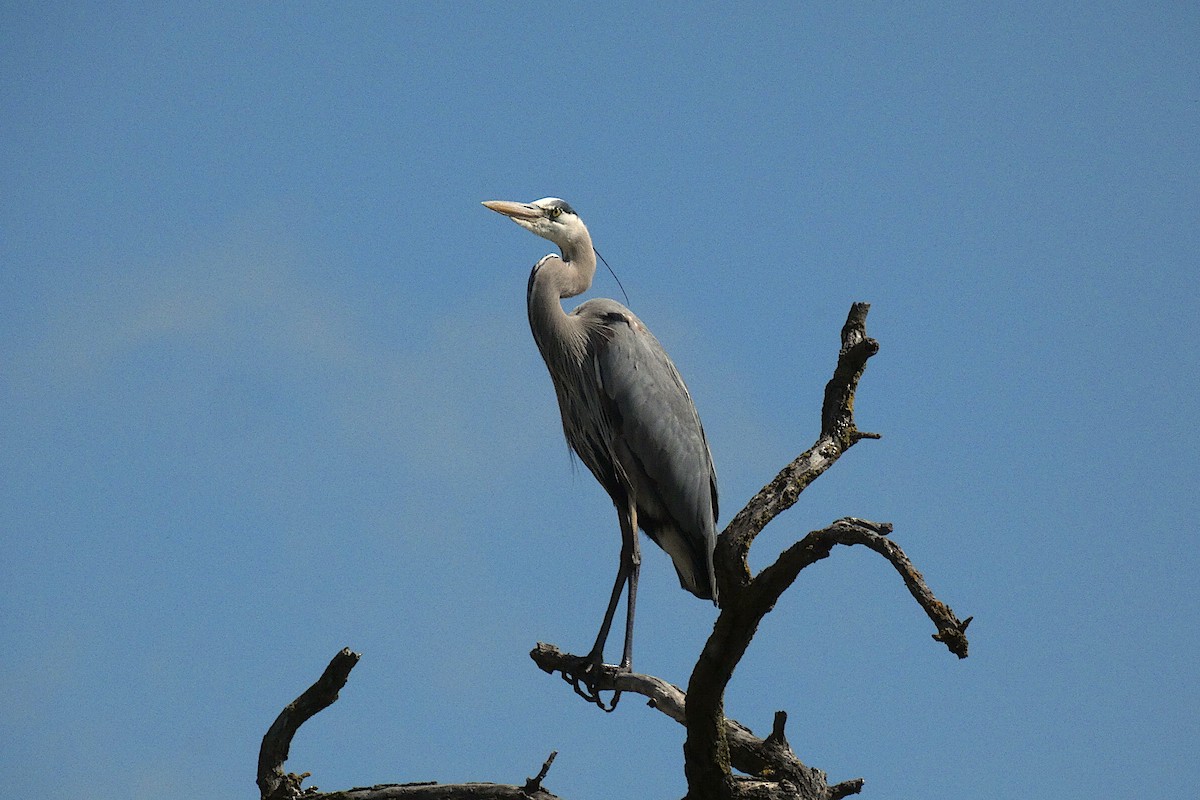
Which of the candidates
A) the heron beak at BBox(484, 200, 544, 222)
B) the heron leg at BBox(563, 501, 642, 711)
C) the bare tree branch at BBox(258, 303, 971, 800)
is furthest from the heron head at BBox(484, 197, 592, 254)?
the bare tree branch at BBox(258, 303, 971, 800)

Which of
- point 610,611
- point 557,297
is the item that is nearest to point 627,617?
point 610,611

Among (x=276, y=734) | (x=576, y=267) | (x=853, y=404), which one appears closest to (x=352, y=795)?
(x=276, y=734)

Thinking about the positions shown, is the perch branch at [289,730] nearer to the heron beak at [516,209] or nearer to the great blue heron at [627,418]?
the great blue heron at [627,418]

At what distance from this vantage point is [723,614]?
4.38m

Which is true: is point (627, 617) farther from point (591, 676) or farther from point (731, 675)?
point (731, 675)

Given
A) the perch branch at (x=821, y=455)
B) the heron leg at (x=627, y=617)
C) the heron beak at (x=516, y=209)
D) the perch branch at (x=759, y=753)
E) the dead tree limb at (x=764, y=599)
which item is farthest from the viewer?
the heron beak at (x=516, y=209)

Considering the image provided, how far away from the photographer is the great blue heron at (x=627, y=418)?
768cm

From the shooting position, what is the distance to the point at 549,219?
329 inches

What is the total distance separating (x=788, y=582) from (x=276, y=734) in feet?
7.76

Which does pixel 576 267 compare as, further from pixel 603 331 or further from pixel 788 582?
pixel 788 582

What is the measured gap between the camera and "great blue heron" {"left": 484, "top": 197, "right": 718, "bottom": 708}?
7.68m

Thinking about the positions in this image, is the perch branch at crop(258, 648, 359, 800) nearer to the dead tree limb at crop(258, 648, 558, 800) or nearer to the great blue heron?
the dead tree limb at crop(258, 648, 558, 800)

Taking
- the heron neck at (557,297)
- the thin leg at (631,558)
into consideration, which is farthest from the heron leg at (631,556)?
the heron neck at (557,297)

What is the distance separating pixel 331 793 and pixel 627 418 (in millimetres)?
3261
